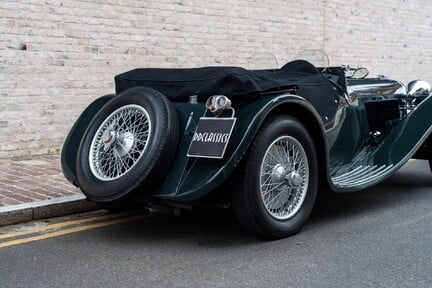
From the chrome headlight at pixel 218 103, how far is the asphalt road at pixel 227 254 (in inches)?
40.9

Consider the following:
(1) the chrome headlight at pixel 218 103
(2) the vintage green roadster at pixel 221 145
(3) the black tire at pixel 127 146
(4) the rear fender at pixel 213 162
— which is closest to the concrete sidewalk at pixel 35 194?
(2) the vintage green roadster at pixel 221 145

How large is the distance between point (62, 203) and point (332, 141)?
2.55 m

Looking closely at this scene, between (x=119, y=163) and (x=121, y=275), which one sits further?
(x=119, y=163)

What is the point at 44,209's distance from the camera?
208 inches

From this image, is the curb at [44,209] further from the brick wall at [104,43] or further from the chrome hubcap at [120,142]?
the brick wall at [104,43]

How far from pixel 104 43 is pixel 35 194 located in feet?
11.6

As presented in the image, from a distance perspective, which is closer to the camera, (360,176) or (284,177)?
(284,177)

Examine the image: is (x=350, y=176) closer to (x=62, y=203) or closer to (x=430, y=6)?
(x=62, y=203)

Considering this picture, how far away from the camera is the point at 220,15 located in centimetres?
1022

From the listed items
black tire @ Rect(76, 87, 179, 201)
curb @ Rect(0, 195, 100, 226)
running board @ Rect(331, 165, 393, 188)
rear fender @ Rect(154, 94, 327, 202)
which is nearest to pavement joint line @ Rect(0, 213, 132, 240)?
curb @ Rect(0, 195, 100, 226)

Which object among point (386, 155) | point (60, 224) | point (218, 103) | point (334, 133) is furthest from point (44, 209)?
point (386, 155)

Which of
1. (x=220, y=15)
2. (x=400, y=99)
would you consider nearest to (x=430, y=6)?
(x=220, y=15)

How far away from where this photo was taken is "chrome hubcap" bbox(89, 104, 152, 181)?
4.42 metres

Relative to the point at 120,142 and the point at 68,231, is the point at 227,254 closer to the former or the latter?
the point at 120,142
